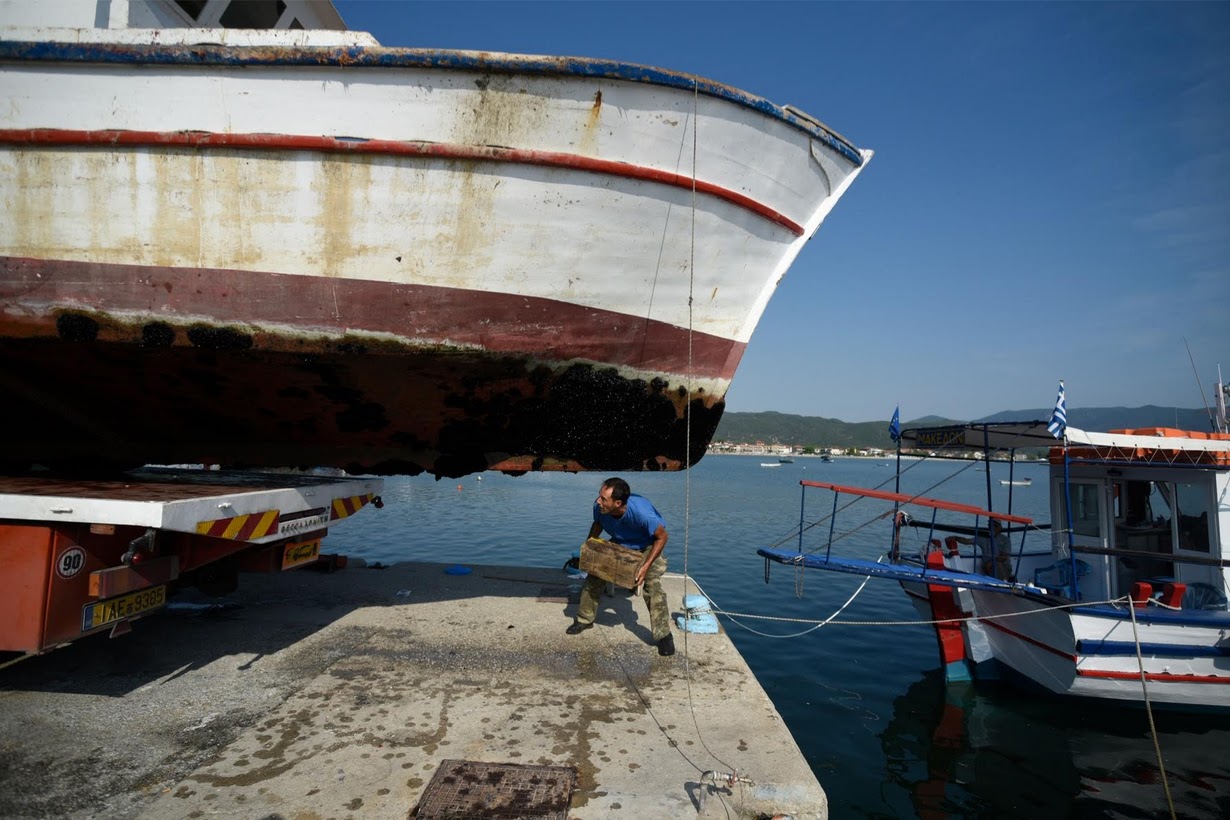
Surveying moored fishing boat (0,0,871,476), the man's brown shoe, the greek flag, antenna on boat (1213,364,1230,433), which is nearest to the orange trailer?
moored fishing boat (0,0,871,476)

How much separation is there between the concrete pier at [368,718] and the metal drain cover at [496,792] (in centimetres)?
7

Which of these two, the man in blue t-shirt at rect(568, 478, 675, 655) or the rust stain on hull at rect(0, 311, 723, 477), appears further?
the man in blue t-shirt at rect(568, 478, 675, 655)

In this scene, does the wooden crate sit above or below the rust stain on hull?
below

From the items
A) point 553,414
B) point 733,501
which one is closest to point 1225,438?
point 553,414

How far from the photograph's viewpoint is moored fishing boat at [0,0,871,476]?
12.6 ft

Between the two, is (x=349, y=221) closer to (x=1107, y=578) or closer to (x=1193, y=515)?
(x=1107, y=578)

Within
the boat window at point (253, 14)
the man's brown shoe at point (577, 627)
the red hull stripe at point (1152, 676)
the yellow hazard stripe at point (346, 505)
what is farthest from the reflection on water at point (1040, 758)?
the boat window at point (253, 14)

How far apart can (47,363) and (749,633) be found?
8388 millimetres

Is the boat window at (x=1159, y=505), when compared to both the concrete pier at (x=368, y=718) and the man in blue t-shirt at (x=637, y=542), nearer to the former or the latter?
the concrete pier at (x=368, y=718)

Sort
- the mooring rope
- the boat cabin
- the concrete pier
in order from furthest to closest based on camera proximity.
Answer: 1. the boat cabin
2. the mooring rope
3. the concrete pier

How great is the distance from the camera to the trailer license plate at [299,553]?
4.55m

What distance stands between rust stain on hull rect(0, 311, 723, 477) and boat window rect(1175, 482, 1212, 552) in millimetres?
6670

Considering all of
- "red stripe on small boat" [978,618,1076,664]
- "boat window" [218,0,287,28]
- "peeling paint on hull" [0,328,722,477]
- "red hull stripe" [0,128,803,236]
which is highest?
"boat window" [218,0,287,28]

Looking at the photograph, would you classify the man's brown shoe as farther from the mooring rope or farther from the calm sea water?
Answer: the calm sea water
